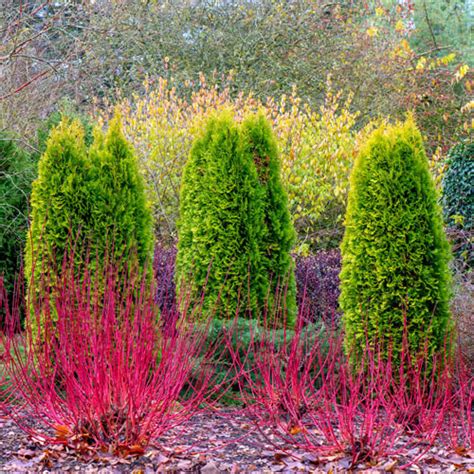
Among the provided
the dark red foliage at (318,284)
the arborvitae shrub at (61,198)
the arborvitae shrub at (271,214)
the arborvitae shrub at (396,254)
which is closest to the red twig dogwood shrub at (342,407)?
the arborvitae shrub at (396,254)

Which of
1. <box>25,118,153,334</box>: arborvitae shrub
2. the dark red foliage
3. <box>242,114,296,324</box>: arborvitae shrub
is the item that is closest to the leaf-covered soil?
<box>25,118,153,334</box>: arborvitae shrub

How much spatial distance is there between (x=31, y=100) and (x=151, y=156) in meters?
2.99

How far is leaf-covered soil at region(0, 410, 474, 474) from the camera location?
350cm

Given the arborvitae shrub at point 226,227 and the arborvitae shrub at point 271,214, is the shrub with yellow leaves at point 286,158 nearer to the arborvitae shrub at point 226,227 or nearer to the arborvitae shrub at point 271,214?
the arborvitae shrub at point 271,214

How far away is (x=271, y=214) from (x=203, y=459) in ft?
11.0

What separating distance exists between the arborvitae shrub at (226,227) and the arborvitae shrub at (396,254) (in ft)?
3.79

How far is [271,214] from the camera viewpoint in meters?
6.61

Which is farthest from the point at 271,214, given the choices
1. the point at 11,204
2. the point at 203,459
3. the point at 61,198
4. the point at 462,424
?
the point at 203,459

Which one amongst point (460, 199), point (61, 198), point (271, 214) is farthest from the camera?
point (460, 199)

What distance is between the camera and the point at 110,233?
5.61 m

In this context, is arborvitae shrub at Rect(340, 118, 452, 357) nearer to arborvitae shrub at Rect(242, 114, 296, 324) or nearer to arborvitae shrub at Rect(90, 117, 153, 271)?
arborvitae shrub at Rect(242, 114, 296, 324)

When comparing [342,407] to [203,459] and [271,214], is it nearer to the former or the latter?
[203,459]

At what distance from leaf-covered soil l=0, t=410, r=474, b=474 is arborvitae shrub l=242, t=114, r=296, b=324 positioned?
2603 mm

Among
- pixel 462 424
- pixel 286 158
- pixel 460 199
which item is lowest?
pixel 462 424
